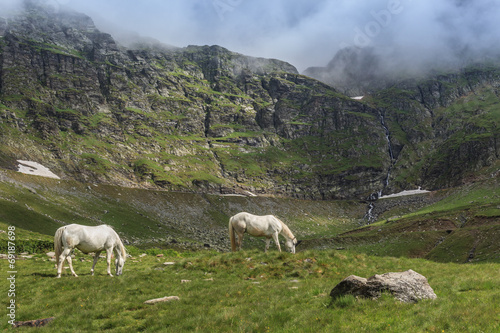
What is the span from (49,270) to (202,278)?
1191 cm

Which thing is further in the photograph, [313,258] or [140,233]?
[140,233]

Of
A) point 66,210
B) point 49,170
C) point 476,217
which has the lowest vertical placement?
point 476,217

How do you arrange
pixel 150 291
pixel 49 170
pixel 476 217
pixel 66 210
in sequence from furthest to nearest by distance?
pixel 49 170
pixel 66 210
pixel 476 217
pixel 150 291

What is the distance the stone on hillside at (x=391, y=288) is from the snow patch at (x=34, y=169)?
196411 mm

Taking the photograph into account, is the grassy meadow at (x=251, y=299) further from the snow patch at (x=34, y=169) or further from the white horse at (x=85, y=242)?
the snow patch at (x=34, y=169)

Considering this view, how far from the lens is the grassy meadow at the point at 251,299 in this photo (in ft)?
35.2

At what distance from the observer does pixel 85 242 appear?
2181cm

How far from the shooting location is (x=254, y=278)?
20.2m

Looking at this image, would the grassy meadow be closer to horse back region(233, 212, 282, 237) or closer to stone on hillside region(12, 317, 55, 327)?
stone on hillside region(12, 317, 55, 327)

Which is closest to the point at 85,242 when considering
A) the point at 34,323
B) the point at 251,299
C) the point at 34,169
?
the point at 34,323

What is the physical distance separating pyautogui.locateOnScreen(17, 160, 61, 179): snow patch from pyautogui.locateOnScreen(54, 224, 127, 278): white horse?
179 metres

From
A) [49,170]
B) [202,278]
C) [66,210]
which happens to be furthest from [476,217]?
[49,170]

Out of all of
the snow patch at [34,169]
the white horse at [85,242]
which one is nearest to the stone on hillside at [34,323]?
the white horse at [85,242]

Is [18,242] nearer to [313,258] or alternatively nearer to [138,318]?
[138,318]
